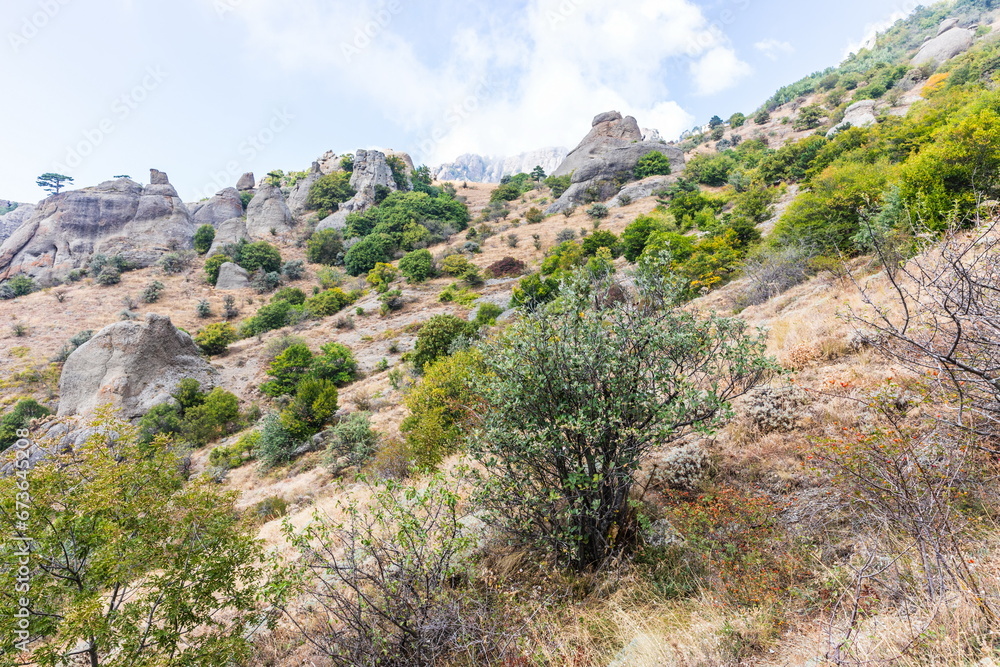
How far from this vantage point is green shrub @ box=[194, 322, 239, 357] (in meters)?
22.6

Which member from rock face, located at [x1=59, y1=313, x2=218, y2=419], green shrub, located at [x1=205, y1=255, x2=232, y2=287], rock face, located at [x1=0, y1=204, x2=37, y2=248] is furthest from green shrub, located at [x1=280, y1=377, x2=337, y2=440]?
rock face, located at [x1=0, y1=204, x2=37, y2=248]

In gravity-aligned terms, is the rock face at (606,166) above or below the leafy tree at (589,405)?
above

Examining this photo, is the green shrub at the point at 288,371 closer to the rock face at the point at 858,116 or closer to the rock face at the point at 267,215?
the rock face at the point at 267,215

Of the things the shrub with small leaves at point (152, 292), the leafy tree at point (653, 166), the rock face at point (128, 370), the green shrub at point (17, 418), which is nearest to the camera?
the green shrub at point (17, 418)

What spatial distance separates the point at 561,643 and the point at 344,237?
42.9 m

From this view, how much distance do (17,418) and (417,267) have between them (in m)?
22.0

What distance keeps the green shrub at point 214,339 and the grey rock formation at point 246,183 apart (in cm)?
4075

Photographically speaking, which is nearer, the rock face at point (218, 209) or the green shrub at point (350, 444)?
the green shrub at point (350, 444)

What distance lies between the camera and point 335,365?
18.5 m

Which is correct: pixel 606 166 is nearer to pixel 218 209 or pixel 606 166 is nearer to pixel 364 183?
pixel 364 183

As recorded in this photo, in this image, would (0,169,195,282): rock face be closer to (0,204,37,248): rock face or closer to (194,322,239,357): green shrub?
(0,204,37,248): rock face

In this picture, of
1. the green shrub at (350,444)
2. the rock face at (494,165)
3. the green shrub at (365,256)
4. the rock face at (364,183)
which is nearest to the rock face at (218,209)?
the rock face at (364,183)

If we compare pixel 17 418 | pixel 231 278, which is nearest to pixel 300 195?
pixel 231 278

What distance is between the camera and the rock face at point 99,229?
3438 cm
